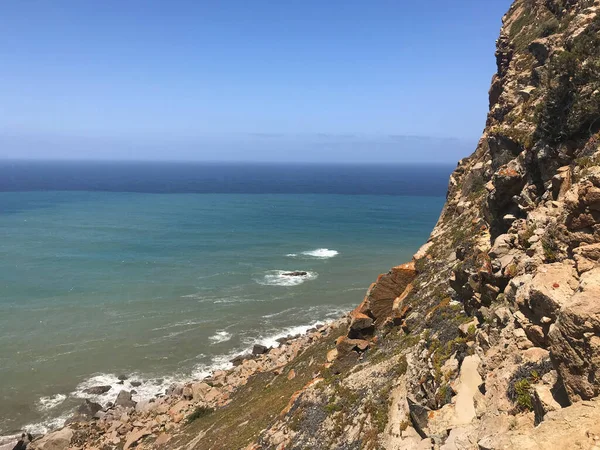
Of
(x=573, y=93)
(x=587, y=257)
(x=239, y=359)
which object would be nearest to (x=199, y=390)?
(x=239, y=359)

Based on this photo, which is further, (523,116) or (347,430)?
(523,116)

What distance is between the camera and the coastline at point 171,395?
32219 millimetres

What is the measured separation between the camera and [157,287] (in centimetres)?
6159

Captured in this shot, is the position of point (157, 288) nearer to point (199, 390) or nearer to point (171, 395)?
point (171, 395)

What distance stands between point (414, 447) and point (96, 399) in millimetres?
34341

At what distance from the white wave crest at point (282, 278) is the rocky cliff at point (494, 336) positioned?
32.8m

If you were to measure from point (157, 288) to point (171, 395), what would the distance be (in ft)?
89.8

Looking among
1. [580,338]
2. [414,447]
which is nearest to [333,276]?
[414,447]

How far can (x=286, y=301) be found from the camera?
58375mm

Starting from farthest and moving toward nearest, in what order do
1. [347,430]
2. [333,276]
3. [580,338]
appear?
[333,276]
[347,430]
[580,338]

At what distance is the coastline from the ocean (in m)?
0.53

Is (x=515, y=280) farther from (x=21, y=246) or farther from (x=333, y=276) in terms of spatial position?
(x=21, y=246)

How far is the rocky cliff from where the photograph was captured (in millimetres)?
8273

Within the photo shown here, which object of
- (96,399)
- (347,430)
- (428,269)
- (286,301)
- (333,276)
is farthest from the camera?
(333,276)
